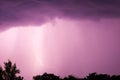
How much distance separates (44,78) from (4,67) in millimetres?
30261

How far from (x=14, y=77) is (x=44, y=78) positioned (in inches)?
1146

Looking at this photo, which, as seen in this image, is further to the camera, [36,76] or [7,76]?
[36,76]

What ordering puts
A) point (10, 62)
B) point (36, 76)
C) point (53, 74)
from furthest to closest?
point (53, 74)
point (36, 76)
point (10, 62)

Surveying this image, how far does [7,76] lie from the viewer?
55.8m

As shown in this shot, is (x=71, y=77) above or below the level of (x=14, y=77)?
above

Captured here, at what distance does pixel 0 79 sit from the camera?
57625 millimetres

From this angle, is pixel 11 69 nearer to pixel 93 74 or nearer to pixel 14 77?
pixel 14 77

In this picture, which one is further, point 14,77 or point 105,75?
point 105,75

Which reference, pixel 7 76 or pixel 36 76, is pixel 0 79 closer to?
pixel 7 76

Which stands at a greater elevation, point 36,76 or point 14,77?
point 36,76

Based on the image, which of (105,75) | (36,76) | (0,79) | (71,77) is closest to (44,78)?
(36,76)

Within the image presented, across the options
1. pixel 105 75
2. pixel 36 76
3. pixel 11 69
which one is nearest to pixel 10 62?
pixel 11 69

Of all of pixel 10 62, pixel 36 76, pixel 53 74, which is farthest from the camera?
pixel 53 74

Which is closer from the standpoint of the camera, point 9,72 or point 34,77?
point 9,72
